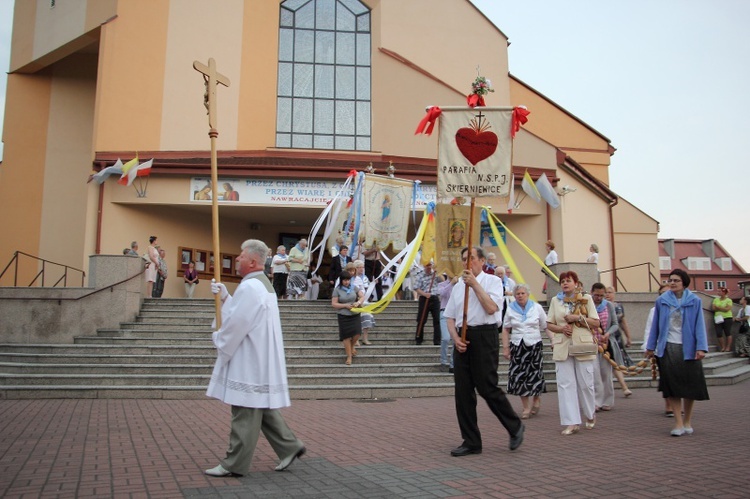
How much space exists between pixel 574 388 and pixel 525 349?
153cm

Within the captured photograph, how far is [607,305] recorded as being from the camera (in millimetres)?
11078

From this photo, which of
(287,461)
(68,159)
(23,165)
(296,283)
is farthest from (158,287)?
(287,461)

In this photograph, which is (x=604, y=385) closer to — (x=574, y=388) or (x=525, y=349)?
(x=525, y=349)

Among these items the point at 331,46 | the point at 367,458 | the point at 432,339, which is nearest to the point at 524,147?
the point at 331,46

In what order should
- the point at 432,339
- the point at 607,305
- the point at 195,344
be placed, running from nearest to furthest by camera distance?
the point at 607,305 < the point at 195,344 < the point at 432,339

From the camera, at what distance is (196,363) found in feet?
41.2

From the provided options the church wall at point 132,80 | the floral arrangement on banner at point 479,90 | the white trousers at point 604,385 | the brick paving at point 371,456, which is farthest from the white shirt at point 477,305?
the church wall at point 132,80

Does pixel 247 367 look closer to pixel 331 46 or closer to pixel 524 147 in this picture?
pixel 524 147

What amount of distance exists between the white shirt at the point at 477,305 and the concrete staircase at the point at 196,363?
16.6 feet

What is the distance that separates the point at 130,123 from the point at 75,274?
624 cm

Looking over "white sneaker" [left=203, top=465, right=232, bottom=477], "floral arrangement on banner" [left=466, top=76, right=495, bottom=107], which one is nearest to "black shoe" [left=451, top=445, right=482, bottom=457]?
"white sneaker" [left=203, top=465, right=232, bottom=477]

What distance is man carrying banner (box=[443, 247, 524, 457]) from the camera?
6.43 m

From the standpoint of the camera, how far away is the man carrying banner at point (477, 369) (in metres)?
6.43

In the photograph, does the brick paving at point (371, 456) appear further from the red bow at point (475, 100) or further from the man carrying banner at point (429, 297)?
the man carrying banner at point (429, 297)
